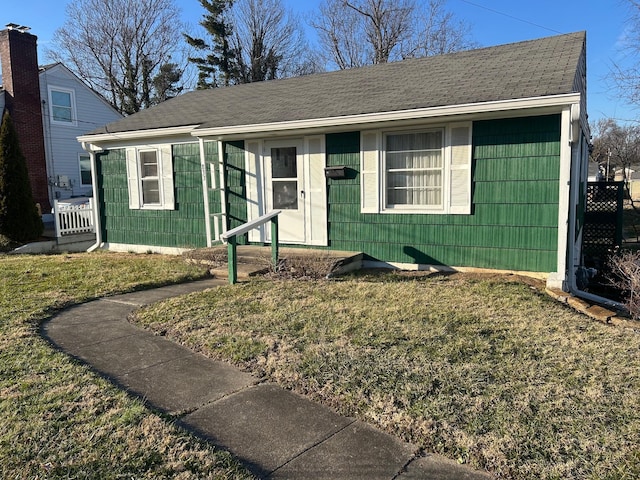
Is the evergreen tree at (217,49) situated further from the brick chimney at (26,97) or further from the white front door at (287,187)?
the white front door at (287,187)

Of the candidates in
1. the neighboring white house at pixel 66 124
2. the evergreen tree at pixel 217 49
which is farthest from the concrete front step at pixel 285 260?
the evergreen tree at pixel 217 49

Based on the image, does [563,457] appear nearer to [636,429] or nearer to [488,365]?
[636,429]

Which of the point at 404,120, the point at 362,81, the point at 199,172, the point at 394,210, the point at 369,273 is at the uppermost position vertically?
the point at 362,81

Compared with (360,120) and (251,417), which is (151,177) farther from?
(251,417)

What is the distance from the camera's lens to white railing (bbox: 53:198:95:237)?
12373 millimetres

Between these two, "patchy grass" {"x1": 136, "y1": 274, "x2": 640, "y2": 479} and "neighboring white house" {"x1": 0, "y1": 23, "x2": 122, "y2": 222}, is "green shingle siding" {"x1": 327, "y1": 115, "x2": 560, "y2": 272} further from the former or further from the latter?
"neighboring white house" {"x1": 0, "y1": 23, "x2": 122, "y2": 222}

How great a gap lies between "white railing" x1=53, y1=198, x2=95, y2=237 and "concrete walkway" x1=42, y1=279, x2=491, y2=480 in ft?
28.1

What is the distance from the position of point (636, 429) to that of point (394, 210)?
5.39 m

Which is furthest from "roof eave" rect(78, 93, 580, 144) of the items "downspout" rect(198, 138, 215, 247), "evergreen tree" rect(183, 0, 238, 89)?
"evergreen tree" rect(183, 0, 238, 89)

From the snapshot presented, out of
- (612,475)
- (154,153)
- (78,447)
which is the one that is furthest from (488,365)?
(154,153)

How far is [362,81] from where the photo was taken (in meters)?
9.82

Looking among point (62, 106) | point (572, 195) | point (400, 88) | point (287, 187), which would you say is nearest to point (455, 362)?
point (572, 195)

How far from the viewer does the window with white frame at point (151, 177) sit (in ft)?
33.7

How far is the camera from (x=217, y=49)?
104 ft
